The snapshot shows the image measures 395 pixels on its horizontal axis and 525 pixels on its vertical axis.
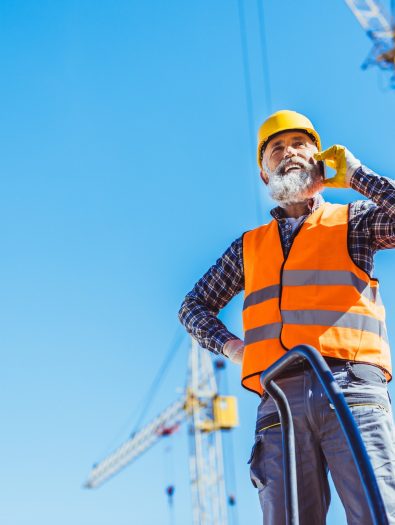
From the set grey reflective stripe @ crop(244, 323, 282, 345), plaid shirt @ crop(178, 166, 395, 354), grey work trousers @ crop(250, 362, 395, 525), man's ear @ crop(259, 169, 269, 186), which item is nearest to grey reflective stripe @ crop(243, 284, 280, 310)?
grey reflective stripe @ crop(244, 323, 282, 345)

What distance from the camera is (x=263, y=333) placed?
2.81 metres

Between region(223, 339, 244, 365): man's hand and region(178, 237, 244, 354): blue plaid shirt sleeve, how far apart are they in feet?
0.35

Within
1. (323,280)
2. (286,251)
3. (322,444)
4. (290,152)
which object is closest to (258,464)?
(322,444)

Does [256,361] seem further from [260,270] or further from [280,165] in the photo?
[280,165]

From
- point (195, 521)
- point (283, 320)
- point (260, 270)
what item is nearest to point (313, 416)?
point (283, 320)

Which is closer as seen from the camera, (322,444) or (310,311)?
(322,444)

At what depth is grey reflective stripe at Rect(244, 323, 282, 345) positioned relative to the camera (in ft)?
9.07

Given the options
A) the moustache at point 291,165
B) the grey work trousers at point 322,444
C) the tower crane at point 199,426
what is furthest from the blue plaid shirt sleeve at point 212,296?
the tower crane at point 199,426

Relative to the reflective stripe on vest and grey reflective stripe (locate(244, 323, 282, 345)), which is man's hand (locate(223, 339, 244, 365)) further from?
the reflective stripe on vest

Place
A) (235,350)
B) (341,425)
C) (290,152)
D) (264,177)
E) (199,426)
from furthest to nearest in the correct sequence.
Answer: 1. (199,426)
2. (264,177)
3. (290,152)
4. (235,350)
5. (341,425)

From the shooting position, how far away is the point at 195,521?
38406 millimetres

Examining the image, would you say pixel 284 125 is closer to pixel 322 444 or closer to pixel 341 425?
pixel 322 444

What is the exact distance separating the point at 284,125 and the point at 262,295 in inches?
34.3

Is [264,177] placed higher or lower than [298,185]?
higher
